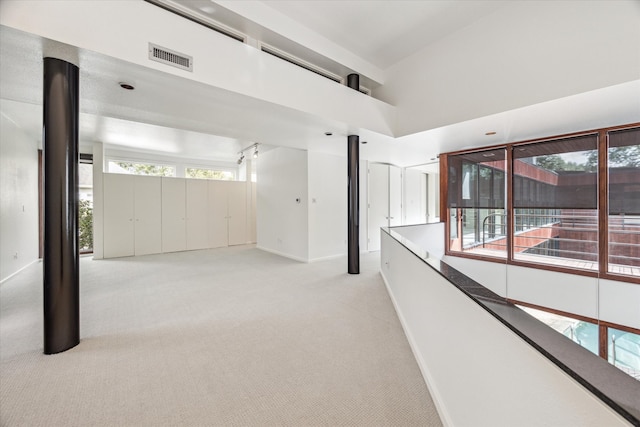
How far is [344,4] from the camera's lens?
3006 mm

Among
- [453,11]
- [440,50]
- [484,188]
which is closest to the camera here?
[453,11]

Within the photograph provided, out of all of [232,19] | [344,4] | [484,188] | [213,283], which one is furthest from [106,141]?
[484,188]

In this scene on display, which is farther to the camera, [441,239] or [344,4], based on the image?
[441,239]

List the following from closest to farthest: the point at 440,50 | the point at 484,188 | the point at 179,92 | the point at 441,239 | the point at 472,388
A: 1. the point at 472,388
2. the point at 179,92
3. the point at 440,50
4. the point at 484,188
5. the point at 441,239

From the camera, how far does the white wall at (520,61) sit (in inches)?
97.8

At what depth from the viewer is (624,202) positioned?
3826mm

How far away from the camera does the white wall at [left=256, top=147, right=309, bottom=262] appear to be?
5.76 m

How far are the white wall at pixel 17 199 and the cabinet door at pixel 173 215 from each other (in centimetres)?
238

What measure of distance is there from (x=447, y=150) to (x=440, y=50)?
236 centimetres

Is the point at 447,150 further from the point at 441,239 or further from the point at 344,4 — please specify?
the point at 344,4

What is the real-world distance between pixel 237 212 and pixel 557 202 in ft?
25.2

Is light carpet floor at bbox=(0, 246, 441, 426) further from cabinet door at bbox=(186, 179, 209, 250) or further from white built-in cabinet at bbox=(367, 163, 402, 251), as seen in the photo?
cabinet door at bbox=(186, 179, 209, 250)

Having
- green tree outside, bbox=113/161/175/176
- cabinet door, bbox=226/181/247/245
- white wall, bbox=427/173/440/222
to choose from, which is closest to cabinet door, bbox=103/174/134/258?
green tree outside, bbox=113/161/175/176

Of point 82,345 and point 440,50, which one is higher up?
point 440,50
